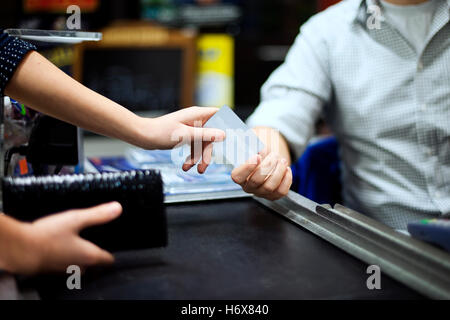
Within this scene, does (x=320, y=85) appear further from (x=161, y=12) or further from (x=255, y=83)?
(x=161, y=12)

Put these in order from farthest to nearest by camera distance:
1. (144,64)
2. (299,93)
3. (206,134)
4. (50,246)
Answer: (144,64) → (299,93) → (206,134) → (50,246)

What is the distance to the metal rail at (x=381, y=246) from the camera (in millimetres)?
631

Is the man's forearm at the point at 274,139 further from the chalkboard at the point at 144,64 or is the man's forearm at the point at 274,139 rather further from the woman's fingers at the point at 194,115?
Answer: the chalkboard at the point at 144,64

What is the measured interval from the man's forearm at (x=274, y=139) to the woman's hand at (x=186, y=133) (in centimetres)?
38

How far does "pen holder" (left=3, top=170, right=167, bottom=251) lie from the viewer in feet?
2.23

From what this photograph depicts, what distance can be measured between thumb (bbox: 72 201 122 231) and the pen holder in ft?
0.15

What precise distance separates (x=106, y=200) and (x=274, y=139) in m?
0.69

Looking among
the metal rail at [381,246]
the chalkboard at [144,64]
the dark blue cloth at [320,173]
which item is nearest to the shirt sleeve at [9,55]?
the metal rail at [381,246]

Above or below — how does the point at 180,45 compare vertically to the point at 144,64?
above

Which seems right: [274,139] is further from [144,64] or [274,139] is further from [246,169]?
[144,64]

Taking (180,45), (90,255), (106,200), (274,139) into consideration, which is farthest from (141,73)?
(90,255)

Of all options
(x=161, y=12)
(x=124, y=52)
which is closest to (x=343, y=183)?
(x=124, y=52)

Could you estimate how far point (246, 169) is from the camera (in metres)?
0.91

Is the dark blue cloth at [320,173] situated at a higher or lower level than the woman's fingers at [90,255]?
lower
